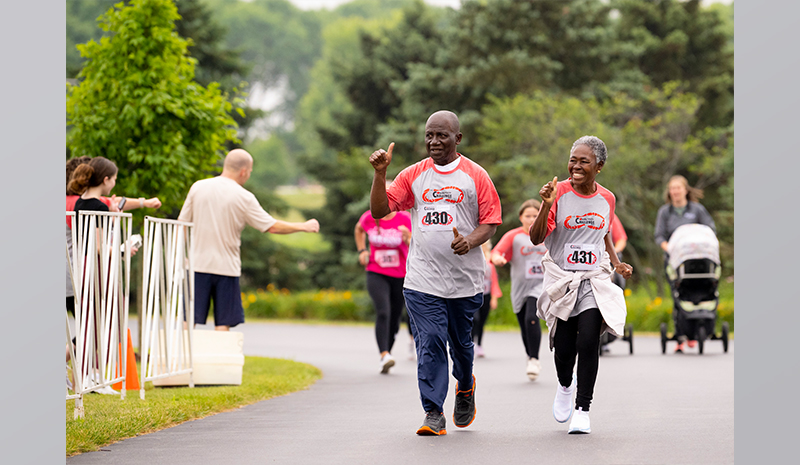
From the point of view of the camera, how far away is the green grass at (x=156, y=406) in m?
6.06

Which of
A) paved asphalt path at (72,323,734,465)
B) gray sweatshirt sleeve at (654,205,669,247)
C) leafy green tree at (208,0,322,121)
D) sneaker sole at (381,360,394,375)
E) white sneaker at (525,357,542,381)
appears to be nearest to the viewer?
paved asphalt path at (72,323,734,465)

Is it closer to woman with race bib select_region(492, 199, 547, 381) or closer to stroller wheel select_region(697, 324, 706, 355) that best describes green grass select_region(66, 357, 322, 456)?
woman with race bib select_region(492, 199, 547, 381)

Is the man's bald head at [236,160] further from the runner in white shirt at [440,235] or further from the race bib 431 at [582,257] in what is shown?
the race bib 431 at [582,257]

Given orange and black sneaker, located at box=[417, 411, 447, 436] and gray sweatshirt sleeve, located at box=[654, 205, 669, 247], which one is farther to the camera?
gray sweatshirt sleeve, located at box=[654, 205, 669, 247]

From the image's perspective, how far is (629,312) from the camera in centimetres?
2036

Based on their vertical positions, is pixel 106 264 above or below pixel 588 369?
above

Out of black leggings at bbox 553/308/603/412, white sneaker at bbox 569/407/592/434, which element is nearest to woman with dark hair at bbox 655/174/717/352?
black leggings at bbox 553/308/603/412

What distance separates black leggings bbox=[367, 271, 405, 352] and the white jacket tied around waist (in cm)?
475

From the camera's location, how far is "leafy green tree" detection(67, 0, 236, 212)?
11172 millimetres

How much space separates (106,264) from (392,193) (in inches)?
84.8

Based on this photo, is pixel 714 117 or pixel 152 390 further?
pixel 714 117

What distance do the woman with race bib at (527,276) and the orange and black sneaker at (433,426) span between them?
3835 mm
